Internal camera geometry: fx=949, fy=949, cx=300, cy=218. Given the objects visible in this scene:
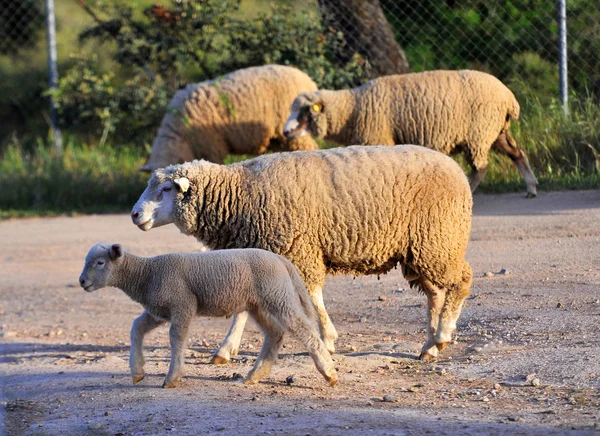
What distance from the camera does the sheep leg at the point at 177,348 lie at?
5195mm

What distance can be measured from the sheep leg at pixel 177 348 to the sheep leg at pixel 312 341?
23.5 inches

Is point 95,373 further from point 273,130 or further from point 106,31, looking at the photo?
point 106,31

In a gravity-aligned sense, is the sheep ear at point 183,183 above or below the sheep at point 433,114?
above

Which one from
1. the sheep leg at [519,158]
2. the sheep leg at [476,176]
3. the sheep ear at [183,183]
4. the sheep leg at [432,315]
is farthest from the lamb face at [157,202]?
the sheep leg at [519,158]

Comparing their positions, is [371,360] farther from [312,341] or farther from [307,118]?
[307,118]

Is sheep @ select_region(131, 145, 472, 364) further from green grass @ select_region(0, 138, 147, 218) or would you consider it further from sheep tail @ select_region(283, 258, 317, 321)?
green grass @ select_region(0, 138, 147, 218)

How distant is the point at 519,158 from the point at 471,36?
283cm

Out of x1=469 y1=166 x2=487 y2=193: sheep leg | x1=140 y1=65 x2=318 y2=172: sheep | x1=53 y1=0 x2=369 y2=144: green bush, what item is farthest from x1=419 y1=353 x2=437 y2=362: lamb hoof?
x1=53 y1=0 x2=369 y2=144: green bush

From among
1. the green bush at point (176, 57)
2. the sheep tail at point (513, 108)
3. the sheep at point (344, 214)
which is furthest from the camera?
the green bush at point (176, 57)

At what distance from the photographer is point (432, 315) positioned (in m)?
5.90

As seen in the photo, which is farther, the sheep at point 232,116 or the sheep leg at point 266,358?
the sheep at point 232,116

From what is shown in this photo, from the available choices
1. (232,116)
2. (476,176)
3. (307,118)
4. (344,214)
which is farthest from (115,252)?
(232,116)

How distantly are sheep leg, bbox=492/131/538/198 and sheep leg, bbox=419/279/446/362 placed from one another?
456 centimetres

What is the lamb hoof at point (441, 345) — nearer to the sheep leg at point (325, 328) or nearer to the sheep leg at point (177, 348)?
the sheep leg at point (325, 328)
